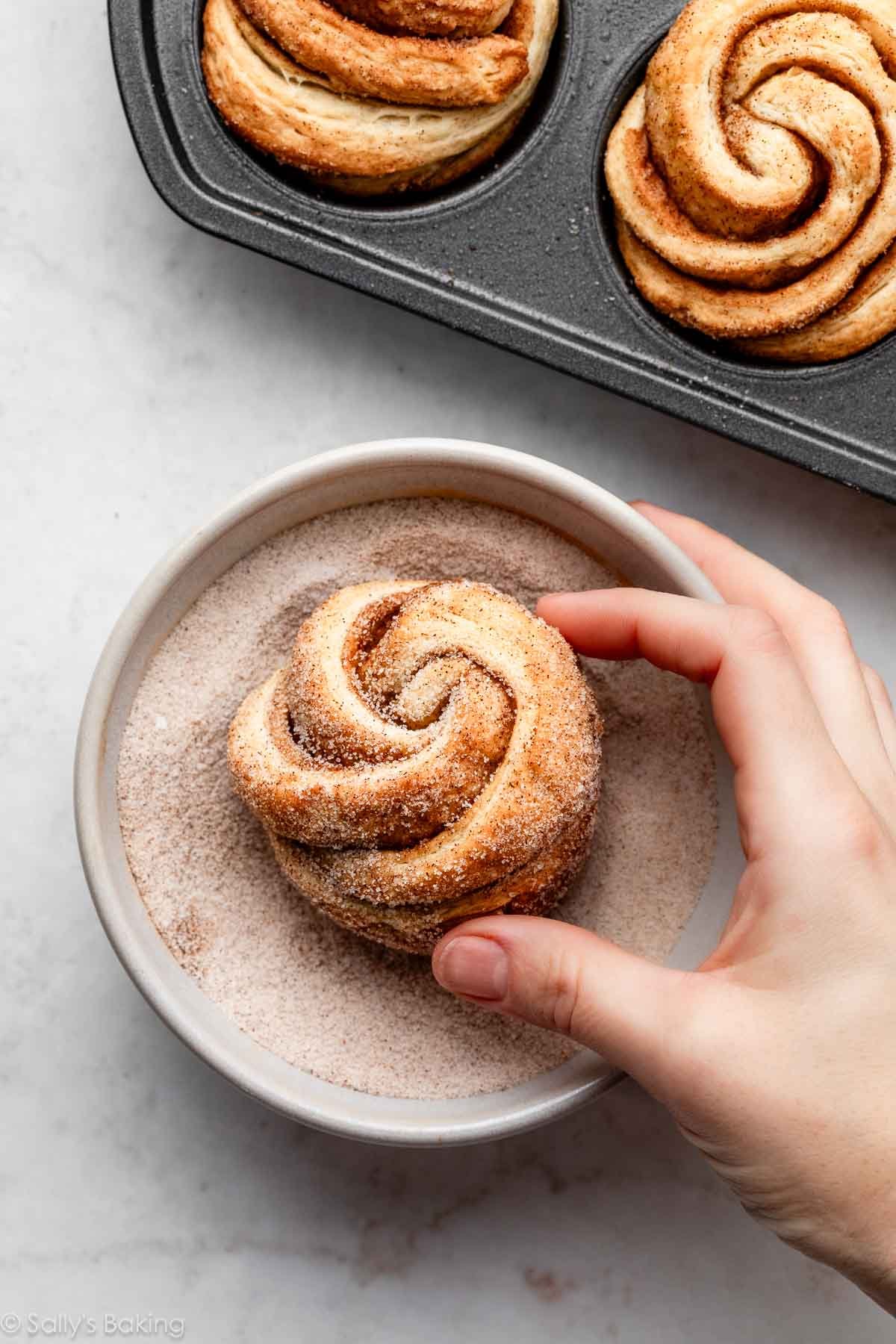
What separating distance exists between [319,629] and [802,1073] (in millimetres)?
660

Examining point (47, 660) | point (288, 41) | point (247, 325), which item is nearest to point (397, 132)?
point (288, 41)

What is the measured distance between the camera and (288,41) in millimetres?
1560

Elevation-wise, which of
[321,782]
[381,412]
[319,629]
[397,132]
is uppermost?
[397,132]

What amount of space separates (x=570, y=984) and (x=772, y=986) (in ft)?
0.64

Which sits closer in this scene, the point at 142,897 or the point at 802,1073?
the point at 802,1073

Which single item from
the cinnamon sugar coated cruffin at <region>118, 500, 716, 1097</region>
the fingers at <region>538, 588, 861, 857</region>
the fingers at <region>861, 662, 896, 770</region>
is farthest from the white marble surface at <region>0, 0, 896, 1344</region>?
the fingers at <region>538, 588, 861, 857</region>

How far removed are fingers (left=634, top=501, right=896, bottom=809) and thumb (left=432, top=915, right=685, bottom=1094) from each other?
384mm

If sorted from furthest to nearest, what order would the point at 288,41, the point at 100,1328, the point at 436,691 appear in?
the point at 100,1328, the point at 288,41, the point at 436,691

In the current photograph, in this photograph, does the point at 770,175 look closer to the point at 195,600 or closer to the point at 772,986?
the point at 195,600

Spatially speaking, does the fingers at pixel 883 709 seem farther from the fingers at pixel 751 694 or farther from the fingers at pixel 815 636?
the fingers at pixel 751 694

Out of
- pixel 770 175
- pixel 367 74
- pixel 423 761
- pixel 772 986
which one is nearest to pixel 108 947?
pixel 423 761

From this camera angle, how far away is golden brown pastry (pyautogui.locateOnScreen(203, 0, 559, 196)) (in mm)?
1560

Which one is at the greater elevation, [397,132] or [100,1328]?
[397,132]

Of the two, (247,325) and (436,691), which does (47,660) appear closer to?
(247,325)
